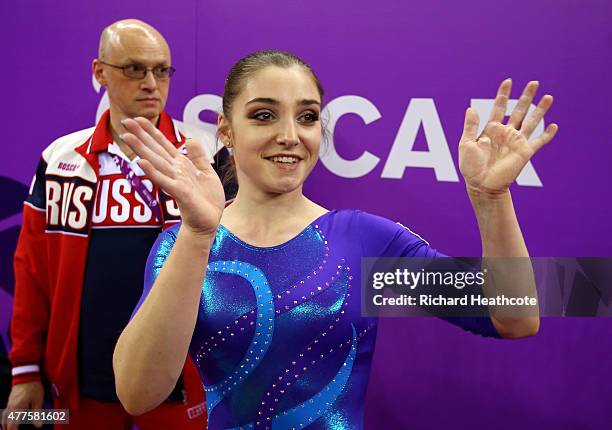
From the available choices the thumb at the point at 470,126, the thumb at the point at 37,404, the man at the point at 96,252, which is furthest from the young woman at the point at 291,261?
the thumb at the point at 37,404

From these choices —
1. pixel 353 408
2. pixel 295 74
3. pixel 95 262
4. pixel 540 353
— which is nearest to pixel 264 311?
pixel 353 408

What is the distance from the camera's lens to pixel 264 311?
1.44 meters

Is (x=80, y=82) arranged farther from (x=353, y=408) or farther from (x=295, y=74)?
(x=353, y=408)

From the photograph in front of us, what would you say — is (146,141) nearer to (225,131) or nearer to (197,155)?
(197,155)

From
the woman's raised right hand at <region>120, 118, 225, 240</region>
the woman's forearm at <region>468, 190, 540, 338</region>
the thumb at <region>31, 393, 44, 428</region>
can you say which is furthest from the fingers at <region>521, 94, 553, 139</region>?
the thumb at <region>31, 393, 44, 428</region>

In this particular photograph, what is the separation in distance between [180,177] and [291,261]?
1.32ft

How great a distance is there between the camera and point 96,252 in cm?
227

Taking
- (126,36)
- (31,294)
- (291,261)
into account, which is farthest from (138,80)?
(291,261)

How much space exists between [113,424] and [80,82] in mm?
1228

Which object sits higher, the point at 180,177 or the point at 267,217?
the point at 180,177

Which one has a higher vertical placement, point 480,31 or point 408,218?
point 480,31

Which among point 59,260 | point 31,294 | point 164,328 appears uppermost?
point 164,328

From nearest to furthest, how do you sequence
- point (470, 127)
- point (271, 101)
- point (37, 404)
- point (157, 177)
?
point (157, 177) → point (470, 127) → point (271, 101) → point (37, 404)

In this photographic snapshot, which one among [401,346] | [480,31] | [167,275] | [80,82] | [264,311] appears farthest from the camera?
[80,82]
